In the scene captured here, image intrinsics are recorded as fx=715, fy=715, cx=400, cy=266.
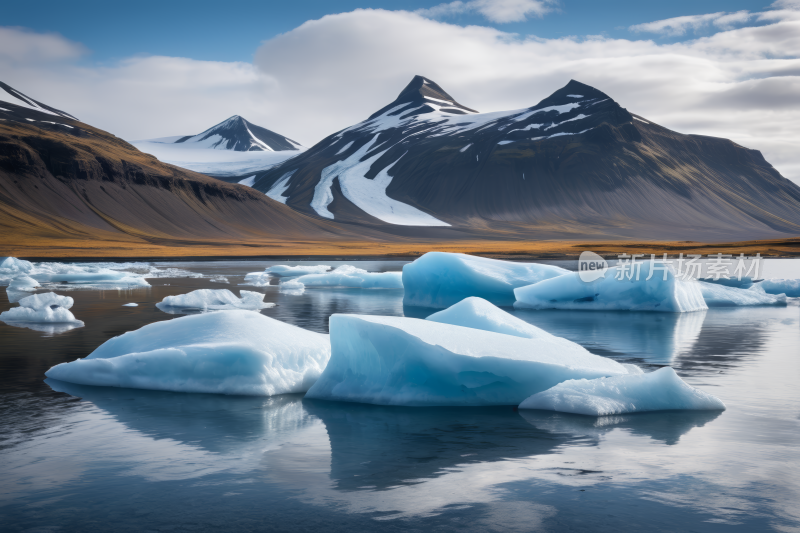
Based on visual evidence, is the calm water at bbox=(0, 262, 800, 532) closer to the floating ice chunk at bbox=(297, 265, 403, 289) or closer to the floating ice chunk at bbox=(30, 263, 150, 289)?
the floating ice chunk at bbox=(297, 265, 403, 289)

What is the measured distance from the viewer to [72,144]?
399ft

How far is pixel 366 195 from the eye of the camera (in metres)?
176

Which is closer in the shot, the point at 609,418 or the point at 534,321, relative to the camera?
the point at 609,418

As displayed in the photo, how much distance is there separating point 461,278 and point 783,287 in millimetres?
14522

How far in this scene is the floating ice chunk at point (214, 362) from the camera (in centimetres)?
1034

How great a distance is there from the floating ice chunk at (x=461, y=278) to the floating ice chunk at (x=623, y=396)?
15.1 metres

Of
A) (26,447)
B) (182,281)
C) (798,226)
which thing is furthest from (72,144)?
(798,226)

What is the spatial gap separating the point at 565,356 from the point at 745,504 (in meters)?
4.20

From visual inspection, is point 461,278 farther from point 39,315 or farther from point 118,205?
point 118,205

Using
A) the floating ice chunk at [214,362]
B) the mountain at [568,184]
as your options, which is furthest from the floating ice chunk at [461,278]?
the mountain at [568,184]

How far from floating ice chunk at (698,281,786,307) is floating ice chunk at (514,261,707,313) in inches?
62.3

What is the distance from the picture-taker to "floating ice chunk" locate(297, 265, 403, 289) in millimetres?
34750

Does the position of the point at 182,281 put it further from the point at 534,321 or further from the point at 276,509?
the point at 276,509

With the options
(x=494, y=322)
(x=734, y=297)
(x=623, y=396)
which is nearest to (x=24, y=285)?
(x=494, y=322)
